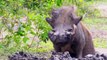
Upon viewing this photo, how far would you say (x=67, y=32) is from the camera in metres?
4.79

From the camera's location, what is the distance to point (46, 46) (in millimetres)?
11039

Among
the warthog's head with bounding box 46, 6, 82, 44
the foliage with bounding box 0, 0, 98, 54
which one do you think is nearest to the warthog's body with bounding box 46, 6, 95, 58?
the warthog's head with bounding box 46, 6, 82, 44

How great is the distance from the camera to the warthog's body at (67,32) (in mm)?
4770

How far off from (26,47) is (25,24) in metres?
1.55

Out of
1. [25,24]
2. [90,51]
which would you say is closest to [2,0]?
[25,24]

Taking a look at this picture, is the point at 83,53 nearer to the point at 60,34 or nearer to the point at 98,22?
the point at 60,34

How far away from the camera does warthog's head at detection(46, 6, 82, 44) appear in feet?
15.5

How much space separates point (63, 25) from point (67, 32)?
0.37 feet

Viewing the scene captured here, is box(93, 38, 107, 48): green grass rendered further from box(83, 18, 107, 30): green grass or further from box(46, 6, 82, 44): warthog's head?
box(46, 6, 82, 44): warthog's head

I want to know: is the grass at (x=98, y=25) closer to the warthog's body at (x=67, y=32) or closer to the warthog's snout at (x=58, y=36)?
the warthog's body at (x=67, y=32)

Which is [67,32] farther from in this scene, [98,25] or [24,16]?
[98,25]

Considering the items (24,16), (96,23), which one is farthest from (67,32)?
(96,23)

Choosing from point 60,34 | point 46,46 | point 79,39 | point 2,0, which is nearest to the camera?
point 60,34

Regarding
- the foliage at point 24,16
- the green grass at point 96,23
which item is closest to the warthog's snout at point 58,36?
the foliage at point 24,16
